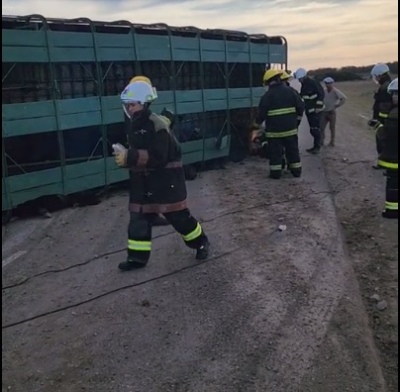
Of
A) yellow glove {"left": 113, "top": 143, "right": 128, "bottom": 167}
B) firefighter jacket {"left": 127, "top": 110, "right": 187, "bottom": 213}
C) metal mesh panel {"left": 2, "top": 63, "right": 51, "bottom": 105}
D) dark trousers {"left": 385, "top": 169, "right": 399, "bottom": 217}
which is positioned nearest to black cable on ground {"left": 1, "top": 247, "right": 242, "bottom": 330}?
firefighter jacket {"left": 127, "top": 110, "right": 187, "bottom": 213}

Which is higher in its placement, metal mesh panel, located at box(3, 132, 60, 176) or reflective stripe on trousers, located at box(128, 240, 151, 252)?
metal mesh panel, located at box(3, 132, 60, 176)

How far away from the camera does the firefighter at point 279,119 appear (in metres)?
8.81

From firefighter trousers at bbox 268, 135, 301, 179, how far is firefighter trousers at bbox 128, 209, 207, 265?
3.89m

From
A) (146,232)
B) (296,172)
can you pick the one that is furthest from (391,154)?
(146,232)

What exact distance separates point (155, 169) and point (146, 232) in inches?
22.8

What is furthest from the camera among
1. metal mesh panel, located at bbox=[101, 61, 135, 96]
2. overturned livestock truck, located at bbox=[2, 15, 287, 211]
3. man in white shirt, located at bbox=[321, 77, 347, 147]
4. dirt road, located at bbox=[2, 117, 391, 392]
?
man in white shirt, located at bbox=[321, 77, 347, 147]

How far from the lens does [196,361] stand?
3.64 metres

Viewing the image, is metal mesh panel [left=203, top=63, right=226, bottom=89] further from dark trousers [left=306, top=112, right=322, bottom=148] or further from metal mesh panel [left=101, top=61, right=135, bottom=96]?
dark trousers [left=306, top=112, right=322, bottom=148]

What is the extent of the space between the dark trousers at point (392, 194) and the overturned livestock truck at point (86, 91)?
336 cm

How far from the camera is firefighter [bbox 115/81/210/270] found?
4.92 meters

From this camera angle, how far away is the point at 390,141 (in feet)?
21.6

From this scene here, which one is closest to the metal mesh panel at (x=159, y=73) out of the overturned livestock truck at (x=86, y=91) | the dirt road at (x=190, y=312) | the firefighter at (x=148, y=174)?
the overturned livestock truck at (x=86, y=91)

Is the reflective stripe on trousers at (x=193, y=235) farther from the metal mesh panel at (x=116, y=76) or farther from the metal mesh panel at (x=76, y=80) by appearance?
the metal mesh panel at (x=116, y=76)

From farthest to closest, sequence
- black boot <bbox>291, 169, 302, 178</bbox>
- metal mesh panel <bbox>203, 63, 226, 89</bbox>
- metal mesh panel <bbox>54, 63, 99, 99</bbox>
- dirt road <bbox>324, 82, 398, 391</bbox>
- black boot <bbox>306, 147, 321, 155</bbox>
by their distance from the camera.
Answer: black boot <bbox>306, 147, 321, 155</bbox> → metal mesh panel <bbox>203, 63, 226, 89</bbox> → black boot <bbox>291, 169, 302, 178</bbox> → metal mesh panel <bbox>54, 63, 99, 99</bbox> → dirt road <bbox>324, 82, 398, 391</bbox>
